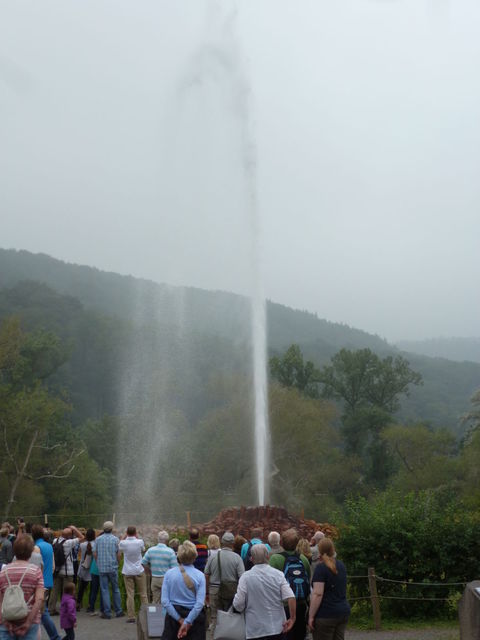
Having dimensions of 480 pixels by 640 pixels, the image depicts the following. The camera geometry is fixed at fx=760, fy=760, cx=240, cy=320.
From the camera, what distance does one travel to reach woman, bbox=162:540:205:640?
650 centimetres

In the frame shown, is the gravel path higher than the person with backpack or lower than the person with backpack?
lower

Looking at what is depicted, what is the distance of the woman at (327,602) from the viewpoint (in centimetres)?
660

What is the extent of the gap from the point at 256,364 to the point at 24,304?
6596 centimetres

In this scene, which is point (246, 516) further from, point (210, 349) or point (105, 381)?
point (105, 381)

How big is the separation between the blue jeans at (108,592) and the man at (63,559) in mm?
588

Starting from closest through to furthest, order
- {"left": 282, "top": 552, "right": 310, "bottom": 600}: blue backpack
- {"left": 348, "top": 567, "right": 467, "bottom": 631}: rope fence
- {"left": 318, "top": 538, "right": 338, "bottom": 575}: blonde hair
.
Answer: {"left": 318, "top": 538, "right": 338, "bottom": 575}: blonde hair
{"left": 282, "top": 552, "right": 310, "bottom": 600}: blue backpack
{"left": 348, "top": 567, "right": 467, "bottom": 631}: rope fence

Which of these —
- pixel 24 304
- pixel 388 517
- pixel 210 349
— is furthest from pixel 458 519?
pixel 24 304

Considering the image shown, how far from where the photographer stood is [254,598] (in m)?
6.38

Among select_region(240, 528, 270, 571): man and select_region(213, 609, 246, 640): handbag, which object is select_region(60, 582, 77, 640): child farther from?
select_region(213, 609, 246, 640): handbag

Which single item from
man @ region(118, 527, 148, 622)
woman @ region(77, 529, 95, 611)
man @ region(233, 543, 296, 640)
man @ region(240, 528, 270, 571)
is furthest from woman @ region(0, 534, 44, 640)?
woman @ region(77, 529, 95, 611)

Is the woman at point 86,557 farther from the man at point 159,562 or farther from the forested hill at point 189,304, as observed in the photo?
the forested hill at point 189,304

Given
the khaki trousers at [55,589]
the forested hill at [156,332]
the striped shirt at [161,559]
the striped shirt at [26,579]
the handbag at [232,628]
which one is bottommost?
the khaki trousers at [55,589]

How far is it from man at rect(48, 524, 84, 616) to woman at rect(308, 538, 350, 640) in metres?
6.16

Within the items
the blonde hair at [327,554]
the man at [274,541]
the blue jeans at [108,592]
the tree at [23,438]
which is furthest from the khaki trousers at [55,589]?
the tree at [23,438]
